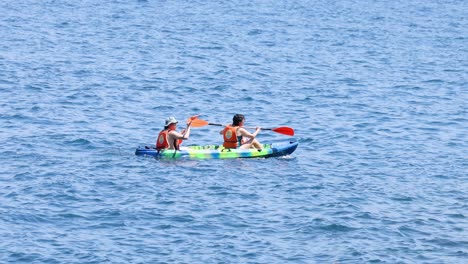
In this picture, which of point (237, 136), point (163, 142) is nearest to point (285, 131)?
point (237, 136)

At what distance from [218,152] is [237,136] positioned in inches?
42.6

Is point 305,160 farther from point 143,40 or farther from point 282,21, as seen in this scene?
point 282,21

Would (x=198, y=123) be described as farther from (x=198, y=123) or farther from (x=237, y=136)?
A: (x=237, y=136)

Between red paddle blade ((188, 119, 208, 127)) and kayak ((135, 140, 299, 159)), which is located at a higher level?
red paddle blade ((188, 119, 208, 127))

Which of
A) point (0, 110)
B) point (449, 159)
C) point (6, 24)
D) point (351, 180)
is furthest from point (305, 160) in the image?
point (6, 24)

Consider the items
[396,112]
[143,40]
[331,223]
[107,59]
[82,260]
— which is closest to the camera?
[82,260]

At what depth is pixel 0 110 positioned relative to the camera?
33.2m

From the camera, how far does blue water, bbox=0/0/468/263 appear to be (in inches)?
838

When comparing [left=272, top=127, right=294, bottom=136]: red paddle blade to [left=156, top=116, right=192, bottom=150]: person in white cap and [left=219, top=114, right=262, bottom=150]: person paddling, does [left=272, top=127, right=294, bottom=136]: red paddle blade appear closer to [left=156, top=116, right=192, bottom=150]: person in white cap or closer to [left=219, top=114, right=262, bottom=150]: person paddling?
[left=219, top=114, right=262, bottom=150]: person paddling

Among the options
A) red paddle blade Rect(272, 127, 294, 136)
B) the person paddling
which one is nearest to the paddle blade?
the person paddling

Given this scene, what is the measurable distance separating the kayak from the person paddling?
0.26 meters

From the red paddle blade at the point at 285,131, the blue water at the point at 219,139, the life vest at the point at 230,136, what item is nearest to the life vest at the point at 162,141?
the blue water at the point at 219,139

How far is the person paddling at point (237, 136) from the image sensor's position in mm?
28688

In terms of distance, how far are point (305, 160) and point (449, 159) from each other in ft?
14.1
